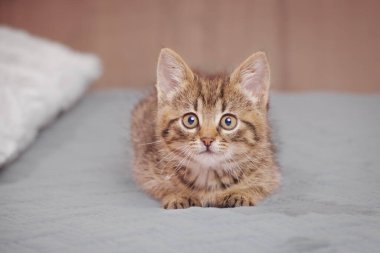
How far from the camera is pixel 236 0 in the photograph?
2.96 metres

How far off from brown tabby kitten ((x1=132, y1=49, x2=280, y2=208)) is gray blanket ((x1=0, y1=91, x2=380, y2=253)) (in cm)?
8

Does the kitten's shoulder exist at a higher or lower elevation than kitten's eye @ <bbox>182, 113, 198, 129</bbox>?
lower

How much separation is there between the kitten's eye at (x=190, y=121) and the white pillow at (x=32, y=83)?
670 millimetres

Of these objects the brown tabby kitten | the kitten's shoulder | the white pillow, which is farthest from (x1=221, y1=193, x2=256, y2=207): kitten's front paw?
the white pillow

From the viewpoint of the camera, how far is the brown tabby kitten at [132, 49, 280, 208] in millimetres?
1529

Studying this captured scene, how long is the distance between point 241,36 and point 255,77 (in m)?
1.36

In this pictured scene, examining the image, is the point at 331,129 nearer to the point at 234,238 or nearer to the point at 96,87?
the point at 234,238

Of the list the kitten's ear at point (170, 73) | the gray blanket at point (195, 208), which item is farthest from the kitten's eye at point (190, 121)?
the gray blanket at point (195, 208)

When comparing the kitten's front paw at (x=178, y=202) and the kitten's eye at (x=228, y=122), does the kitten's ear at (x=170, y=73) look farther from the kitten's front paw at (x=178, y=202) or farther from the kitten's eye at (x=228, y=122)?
the kitten's front paw at (x=178, y=202)

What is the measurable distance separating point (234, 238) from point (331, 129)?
1.14 m

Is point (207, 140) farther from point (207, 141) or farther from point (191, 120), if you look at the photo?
point (191, 120)

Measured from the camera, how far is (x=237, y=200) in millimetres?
1518

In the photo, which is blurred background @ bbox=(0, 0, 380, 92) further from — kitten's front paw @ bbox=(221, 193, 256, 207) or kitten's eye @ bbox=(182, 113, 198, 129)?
kitten's front paw @ bbox=(221, 193, 256, 207)

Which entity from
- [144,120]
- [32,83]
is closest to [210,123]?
[144,120]
